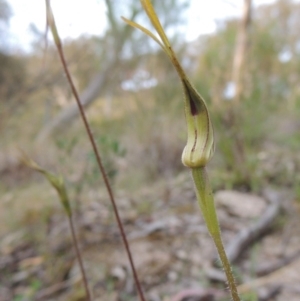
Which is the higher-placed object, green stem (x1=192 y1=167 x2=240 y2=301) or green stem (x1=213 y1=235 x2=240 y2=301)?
green stem (x1=192 y1=167 x2=240 y2=301)

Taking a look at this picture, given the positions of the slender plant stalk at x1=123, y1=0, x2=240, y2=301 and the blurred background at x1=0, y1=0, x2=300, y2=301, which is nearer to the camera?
the slender plant stalk at x1=123, y1=0, x2=240, y2=301

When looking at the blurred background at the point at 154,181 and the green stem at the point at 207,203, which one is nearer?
the green stem at the point at 207,203

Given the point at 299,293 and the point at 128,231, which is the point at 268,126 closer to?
the point at 128,231

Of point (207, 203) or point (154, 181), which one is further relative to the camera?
point (154, 181)

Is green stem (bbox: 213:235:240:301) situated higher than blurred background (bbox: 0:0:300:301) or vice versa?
blurred background (bbox: 0:0:300:301)

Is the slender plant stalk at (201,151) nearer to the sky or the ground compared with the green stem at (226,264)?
Answer: nearer to the sky

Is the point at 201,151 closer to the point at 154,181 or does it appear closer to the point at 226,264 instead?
the point at 226,264

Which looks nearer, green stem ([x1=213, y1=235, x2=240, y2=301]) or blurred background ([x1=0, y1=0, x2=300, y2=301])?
green stem ([x1=213, y1=235, x2=240, y2=301])

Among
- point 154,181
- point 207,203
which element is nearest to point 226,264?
point 207,203

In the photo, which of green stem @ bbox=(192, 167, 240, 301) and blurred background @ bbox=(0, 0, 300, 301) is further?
blurred background @ bbox=(0, 0, 300, 301)

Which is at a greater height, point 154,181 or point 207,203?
point 154,181

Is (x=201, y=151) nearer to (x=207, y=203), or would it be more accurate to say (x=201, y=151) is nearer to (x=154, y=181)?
(x=207, y=203)
